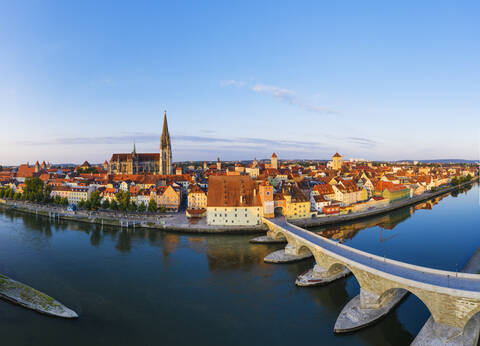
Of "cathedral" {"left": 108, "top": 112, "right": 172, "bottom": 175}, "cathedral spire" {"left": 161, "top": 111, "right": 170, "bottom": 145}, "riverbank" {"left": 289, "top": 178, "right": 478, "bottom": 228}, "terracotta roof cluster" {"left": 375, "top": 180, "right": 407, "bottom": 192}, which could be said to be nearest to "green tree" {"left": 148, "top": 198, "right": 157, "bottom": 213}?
"riverbank" {"left": 289, "top": 178, "right": 478, "bottom": 228}

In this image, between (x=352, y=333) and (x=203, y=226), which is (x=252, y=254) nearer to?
(x=203, y=226)

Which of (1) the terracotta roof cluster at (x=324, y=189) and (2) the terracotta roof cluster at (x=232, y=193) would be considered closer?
(2) the terracotta roof cluster at (x=232, y=193)

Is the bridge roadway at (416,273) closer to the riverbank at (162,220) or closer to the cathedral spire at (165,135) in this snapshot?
the riverbank at (162,220)

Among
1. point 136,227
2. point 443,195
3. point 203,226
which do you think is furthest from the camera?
point 443,195

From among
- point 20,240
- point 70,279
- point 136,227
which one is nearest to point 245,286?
point 70,279

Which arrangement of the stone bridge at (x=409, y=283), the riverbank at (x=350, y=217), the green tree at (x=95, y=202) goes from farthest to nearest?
1. the green tree at (x=95, y=202)
2. the riverbank at (x=350, y=217)
3. the stone bridge at (x=409, y=283)

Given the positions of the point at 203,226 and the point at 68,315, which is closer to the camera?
the point at 68,315

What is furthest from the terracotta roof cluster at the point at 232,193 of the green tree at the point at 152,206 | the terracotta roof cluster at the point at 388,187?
the terracotta roof cluster at the point at 388,187
